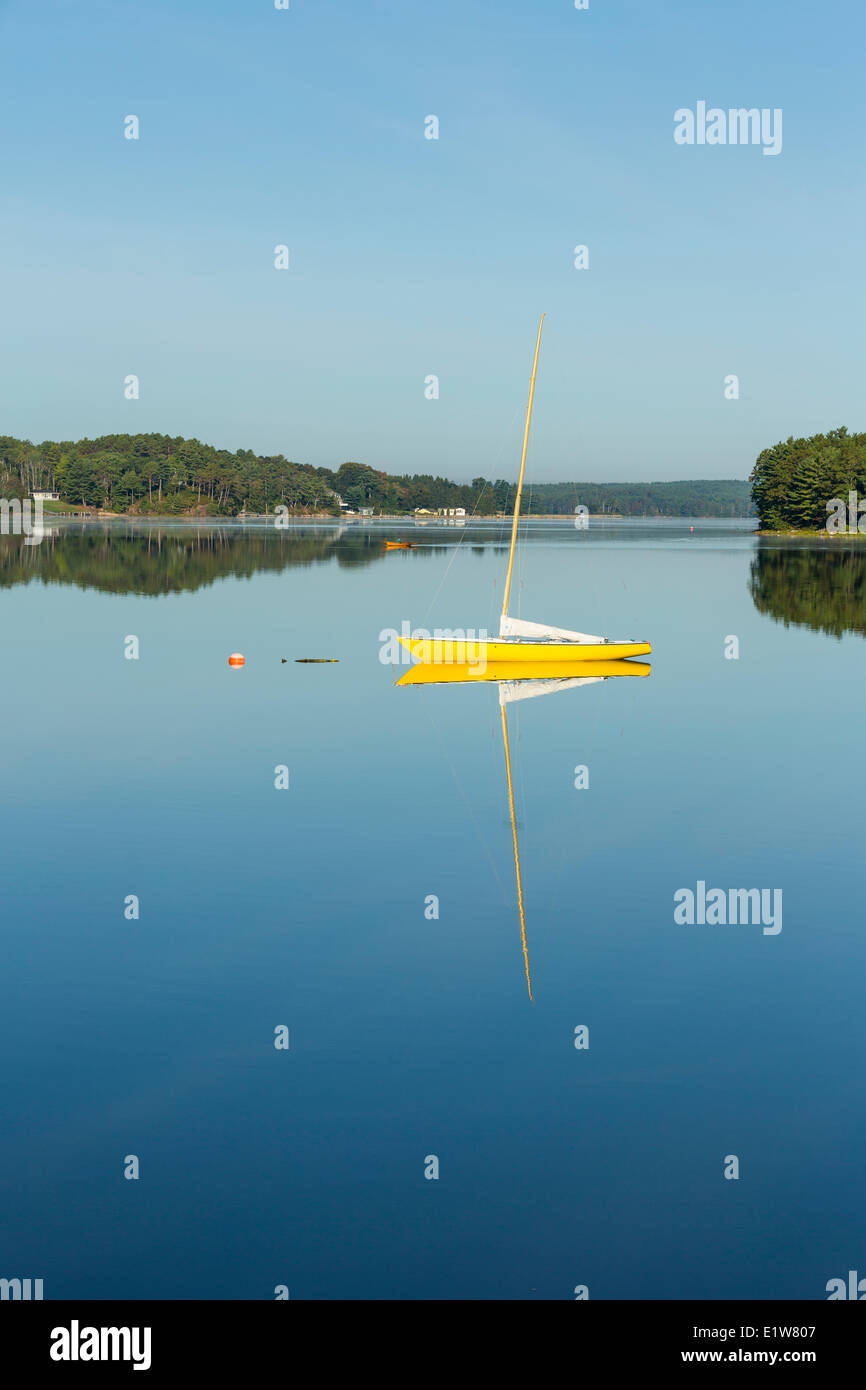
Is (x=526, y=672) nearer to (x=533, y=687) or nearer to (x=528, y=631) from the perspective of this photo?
(x=528, y=631)

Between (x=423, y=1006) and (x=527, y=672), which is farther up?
(x=527, y=672)

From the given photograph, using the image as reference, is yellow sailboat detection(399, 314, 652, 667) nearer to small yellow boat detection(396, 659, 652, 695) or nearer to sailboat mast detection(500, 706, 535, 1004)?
small yellow boat detection(396, 659, 652, 695)

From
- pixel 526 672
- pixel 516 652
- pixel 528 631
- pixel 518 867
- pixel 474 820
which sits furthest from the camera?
pixel 526 672

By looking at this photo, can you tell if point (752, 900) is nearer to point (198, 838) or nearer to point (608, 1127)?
point (608, 1127)

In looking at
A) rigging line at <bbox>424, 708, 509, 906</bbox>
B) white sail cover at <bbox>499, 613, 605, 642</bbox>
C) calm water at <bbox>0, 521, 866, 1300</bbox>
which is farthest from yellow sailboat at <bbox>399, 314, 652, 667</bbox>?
rigging line at <bbox>424, 708, 509, 906</bbox>

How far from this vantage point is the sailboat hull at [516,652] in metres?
56.8

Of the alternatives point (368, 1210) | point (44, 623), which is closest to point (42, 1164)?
point (368, 1210)

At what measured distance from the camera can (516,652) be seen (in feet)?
190

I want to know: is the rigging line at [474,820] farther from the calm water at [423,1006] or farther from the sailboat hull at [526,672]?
the sailboat hull at [526,672]

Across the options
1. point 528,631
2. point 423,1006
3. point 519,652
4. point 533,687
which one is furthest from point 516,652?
point 423,1006

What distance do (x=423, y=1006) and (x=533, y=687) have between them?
3726 cm

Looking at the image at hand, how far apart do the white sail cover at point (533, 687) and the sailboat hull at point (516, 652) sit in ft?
3.12

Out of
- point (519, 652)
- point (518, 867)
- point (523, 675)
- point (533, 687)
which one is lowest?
point (518, 867)

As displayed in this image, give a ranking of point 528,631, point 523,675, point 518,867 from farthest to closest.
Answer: point 523,675, point 528,631, point 518,867
